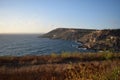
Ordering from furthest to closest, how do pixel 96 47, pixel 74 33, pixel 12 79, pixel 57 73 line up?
1. pixel 74 33
2. pixel 96 47
3. pixel 57 73
4. pixel 12 79

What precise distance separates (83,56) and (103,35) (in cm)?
10843

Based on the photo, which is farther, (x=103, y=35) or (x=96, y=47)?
(x=103, y=35)

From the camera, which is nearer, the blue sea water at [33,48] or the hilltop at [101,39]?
the blue sea water at [33,48]

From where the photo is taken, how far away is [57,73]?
10477 millimetres

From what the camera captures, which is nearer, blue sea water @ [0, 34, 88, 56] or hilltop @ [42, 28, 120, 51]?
blue sea water @ [0, 34, 88, 56]

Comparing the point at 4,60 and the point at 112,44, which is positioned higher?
the point at 4,60

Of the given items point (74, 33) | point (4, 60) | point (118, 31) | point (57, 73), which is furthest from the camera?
point (74, 33)

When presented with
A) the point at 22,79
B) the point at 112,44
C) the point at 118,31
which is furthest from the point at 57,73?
the point at 118,31

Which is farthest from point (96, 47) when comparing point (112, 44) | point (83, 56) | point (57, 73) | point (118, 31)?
point (57, 73)

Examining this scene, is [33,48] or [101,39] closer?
[33,48]

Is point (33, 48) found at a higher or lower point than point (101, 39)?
lower

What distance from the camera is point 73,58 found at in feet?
67.3

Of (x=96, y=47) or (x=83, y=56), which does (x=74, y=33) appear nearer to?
(x=96, y=47)

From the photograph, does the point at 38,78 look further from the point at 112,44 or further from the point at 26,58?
the point at 112,44
